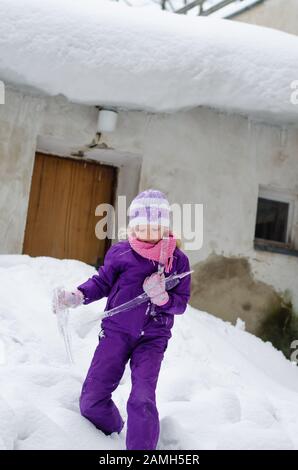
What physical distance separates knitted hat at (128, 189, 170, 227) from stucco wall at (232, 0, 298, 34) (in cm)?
731

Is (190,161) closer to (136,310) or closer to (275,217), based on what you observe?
(275,217)

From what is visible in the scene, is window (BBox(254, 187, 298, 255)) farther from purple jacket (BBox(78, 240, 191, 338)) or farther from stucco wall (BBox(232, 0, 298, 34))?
purple jacket (BBox(78, 240, 191, 338))

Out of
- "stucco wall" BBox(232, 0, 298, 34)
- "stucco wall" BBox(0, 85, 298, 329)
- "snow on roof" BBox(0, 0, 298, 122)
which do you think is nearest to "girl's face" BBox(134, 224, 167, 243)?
"snow on roof" BBox(0, 0, 298, 122)

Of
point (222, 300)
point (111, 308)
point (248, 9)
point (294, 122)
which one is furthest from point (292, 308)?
point (248, 9)

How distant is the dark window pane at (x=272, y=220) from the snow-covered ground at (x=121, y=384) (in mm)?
2009

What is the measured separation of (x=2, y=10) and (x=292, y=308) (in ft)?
14.2

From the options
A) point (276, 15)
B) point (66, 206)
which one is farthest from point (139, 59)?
point (276, 15)

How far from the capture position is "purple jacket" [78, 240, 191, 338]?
2715mm

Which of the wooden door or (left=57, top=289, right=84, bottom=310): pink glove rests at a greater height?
the wooden door

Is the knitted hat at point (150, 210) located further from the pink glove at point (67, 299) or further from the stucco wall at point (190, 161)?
the stucco wall at point (190, 161)

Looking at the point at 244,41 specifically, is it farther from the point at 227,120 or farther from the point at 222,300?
the point at 222,300

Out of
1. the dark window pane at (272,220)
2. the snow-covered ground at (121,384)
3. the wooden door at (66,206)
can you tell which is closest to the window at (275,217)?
the dark window pane at (272,220)

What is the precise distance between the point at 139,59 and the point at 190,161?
1.29m

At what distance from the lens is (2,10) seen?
5.15 meters
